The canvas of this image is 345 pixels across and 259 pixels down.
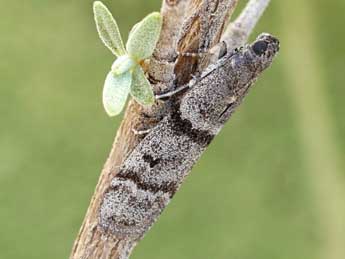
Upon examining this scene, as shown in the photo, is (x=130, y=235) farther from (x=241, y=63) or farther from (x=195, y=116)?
(x=241, y=63)

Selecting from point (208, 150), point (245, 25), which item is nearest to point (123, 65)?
point (245, 25)

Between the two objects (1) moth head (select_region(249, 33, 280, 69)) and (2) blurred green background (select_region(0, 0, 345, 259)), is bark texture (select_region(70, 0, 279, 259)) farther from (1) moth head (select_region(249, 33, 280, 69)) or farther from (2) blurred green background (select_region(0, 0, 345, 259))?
(2) blurred green background (select_region(0, 0, 345, 259))

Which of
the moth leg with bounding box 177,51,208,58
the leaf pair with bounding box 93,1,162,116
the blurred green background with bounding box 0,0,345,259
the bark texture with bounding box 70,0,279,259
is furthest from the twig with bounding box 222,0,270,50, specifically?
the blurred green background with bounding box 0,0,345,259

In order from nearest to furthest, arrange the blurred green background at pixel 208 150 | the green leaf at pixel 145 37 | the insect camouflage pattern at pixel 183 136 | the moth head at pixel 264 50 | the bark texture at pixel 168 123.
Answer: the green leaf at pixel 145 37
the bark texture at pixel 168 123
the insect camouflage pattern at pixel 183 136
the moth head at pixel 264 50
the blurred green background at pixel 208 150

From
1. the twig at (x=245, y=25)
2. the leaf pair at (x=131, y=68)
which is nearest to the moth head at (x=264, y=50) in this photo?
the twig at (x=245, y=25)

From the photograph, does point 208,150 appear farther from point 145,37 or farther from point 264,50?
point 145,37

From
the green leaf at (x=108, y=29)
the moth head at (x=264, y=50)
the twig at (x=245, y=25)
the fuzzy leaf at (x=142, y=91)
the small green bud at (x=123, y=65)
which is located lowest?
the fuzzy leaf at (x=142, y=91)

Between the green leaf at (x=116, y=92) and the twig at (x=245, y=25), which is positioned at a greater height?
the twig at (x=245, y=25)

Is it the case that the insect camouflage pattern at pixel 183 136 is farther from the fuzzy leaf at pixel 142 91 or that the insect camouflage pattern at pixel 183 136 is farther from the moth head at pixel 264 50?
the fuzzy leaf at pixel 142 91

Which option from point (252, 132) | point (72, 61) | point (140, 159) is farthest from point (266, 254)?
point (140, 159)
